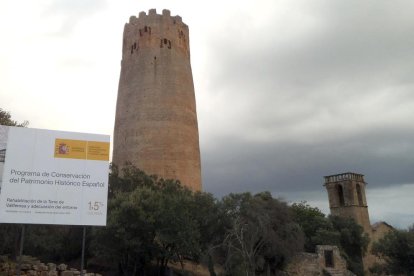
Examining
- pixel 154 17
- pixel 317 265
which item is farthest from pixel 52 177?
pixel 154 17

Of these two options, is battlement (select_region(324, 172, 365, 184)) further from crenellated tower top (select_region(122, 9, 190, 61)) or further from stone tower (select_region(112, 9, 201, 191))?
crenellated tower top (select_region(122, 9, 190, 61))

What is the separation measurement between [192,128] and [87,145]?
22.7 m

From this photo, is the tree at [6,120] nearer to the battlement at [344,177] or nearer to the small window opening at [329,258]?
the small window opening at [329,258]

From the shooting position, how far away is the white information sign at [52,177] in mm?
12070

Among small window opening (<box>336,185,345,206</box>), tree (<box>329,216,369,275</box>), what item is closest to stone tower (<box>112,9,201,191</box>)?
tree (<box>329,216,369,275</box>)

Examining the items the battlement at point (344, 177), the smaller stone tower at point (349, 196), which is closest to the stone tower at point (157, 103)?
the smaller stone tower at point (349, 196)

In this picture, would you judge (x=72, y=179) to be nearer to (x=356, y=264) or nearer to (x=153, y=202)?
(x=153, y=202)

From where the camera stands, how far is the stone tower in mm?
33344

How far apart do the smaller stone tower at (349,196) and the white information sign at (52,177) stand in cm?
4405

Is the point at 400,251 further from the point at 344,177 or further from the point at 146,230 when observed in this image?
the point at 344,177

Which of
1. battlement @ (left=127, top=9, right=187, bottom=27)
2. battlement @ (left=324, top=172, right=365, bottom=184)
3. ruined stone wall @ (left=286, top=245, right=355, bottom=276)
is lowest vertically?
ruined stone wall @ (left=286, top=245, right=355, bottom=276)

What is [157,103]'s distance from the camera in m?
34.5

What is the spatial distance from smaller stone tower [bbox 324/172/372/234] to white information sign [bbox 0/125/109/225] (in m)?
44.1

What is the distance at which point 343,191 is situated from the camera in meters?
54.5
